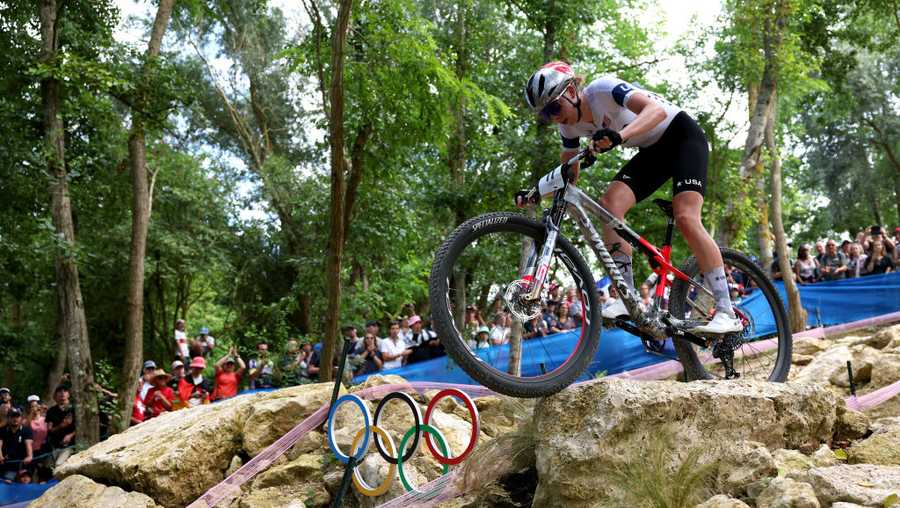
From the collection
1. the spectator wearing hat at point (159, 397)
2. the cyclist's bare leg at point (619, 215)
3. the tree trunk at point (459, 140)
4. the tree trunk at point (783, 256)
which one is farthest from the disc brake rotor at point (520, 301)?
the tree trunk at point (459, 140)

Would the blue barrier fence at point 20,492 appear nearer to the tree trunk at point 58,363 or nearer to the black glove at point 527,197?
the black glove at point 527,197

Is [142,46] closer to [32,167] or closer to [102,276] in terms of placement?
[32,167]

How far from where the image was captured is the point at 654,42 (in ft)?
89.1

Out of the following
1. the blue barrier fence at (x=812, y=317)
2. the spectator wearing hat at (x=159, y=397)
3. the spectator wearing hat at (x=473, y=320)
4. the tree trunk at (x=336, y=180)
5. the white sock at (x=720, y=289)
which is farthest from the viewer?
the spectator wearing hat at (x=159, y=397)

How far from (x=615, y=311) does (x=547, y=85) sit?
55.3 inches

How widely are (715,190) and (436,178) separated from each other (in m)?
7.85

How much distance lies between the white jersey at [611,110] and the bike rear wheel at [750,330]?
1029mm

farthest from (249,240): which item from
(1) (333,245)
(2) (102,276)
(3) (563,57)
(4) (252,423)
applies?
(4) (252,423)

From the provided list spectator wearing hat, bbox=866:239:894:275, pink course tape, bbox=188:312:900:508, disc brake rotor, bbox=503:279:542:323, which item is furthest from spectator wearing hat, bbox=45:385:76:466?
spectator wearing hat, bbox=866:239:894:275

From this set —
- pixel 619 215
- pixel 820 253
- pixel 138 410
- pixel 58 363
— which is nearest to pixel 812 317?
pixel 820 253

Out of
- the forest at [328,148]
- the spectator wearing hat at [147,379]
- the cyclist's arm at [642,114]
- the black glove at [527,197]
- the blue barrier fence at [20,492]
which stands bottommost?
the blue barrier fence at [20,492]

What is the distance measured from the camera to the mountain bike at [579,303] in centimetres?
403

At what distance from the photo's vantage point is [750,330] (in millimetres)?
5500

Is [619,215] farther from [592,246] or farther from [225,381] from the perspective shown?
[225,381]
